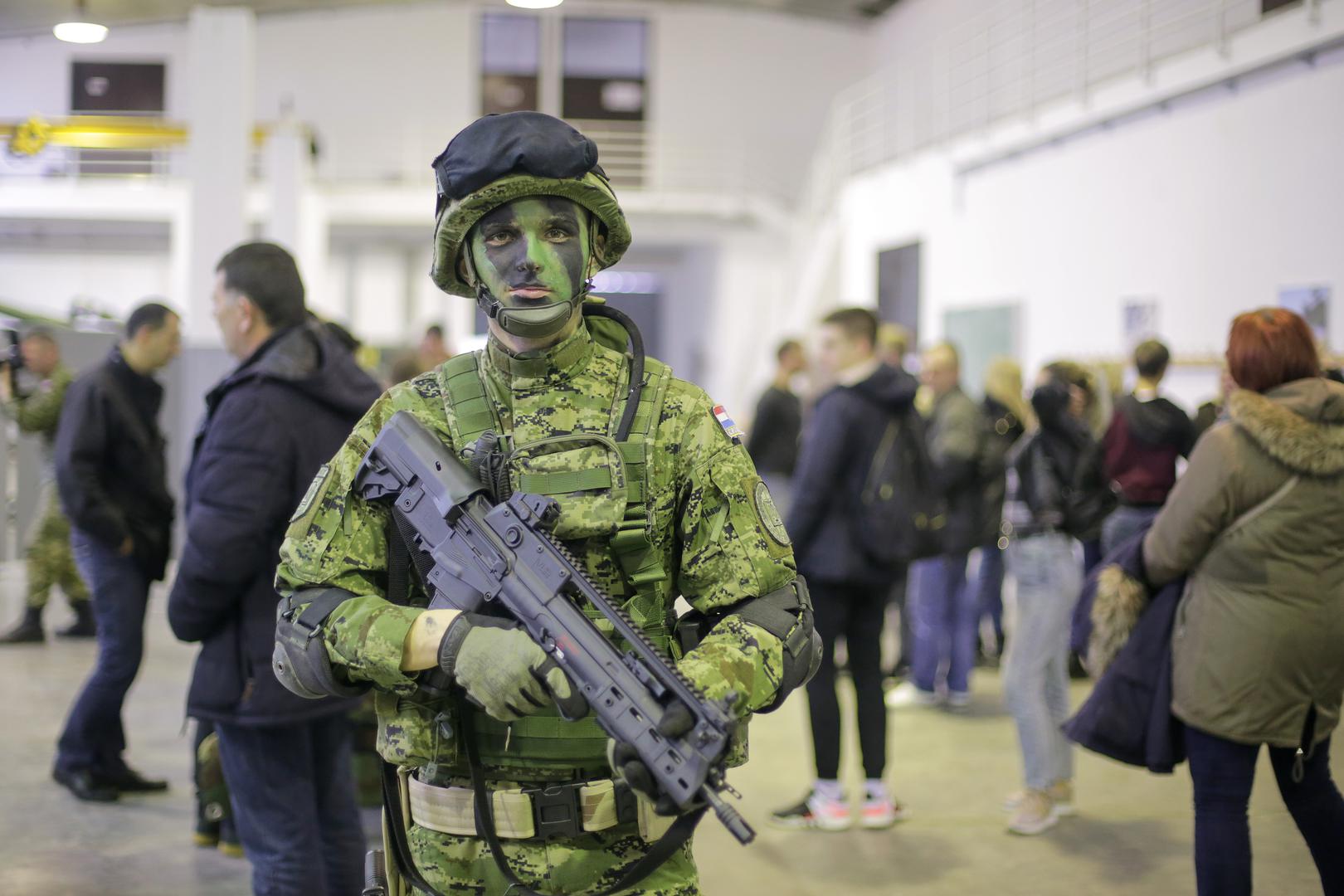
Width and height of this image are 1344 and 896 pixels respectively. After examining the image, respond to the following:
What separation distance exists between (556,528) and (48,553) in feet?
18.9

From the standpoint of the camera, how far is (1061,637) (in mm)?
4062

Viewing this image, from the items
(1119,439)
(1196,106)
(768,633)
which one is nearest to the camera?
(768,633)

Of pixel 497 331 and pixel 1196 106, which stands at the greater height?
pixel 1196 106

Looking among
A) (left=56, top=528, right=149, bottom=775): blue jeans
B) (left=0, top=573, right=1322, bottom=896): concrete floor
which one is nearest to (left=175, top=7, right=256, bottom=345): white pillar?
(left=0, top=573, right=1322, bottom=896): concrete floor

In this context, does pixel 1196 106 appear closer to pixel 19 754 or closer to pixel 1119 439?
pixel 1119 439

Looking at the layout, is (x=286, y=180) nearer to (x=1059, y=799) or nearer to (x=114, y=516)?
(x=114, y=516)

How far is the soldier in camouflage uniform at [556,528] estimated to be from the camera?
1728 mm

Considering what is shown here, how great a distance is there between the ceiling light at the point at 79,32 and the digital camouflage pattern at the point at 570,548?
17.0 ft

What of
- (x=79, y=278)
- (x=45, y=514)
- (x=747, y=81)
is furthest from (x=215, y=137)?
(x=747, y=81)

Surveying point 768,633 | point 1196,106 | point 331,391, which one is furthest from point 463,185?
point 1196,106

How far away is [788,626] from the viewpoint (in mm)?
1732

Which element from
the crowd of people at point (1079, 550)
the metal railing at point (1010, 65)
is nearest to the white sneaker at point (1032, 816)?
the crowd of people at point (1079, 550)

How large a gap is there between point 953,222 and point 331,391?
9.06 metres

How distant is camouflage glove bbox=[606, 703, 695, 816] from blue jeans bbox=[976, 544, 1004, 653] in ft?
15.4
